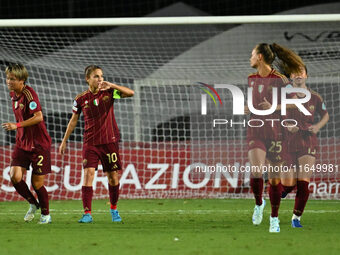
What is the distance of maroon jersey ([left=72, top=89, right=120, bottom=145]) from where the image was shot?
7.86 metres

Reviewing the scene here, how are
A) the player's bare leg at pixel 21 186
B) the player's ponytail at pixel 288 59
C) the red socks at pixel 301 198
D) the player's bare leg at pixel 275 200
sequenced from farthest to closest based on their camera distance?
1. the player's bare leg at pixel 21 186
2. the red socks at pixel 301 198
3. the player's ponytail at pixel 288 59
4. the player's bare leg at pixel 275 200

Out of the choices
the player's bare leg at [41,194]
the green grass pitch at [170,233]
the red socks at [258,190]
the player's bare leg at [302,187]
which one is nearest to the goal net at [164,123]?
the green grass pitch at [170,233]

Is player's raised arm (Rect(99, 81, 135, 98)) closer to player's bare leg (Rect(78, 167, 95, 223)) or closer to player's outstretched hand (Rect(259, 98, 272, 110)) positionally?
player's bare leg (Rect(78, 167, 95, 223))

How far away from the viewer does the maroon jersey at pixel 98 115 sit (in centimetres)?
786

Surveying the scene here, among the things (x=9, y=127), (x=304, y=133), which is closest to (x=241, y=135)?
(x=304, y=133)

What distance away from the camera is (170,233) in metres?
6.74

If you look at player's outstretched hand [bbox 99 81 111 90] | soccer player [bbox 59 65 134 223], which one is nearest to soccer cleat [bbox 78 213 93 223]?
soccer player [bbox 59 65 134 223]

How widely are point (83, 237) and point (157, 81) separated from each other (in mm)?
6369

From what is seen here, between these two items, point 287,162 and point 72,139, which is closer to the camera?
point 287,162

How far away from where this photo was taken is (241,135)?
1222 cm

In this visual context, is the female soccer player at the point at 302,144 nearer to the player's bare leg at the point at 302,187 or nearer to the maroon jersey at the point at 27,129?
the player's bare leg at the point at 302,187

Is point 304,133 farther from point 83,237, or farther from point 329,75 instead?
point 329,75

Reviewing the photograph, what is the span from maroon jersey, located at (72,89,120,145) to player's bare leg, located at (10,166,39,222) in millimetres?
766

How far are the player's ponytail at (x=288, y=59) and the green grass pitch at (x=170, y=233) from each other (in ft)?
4.95
